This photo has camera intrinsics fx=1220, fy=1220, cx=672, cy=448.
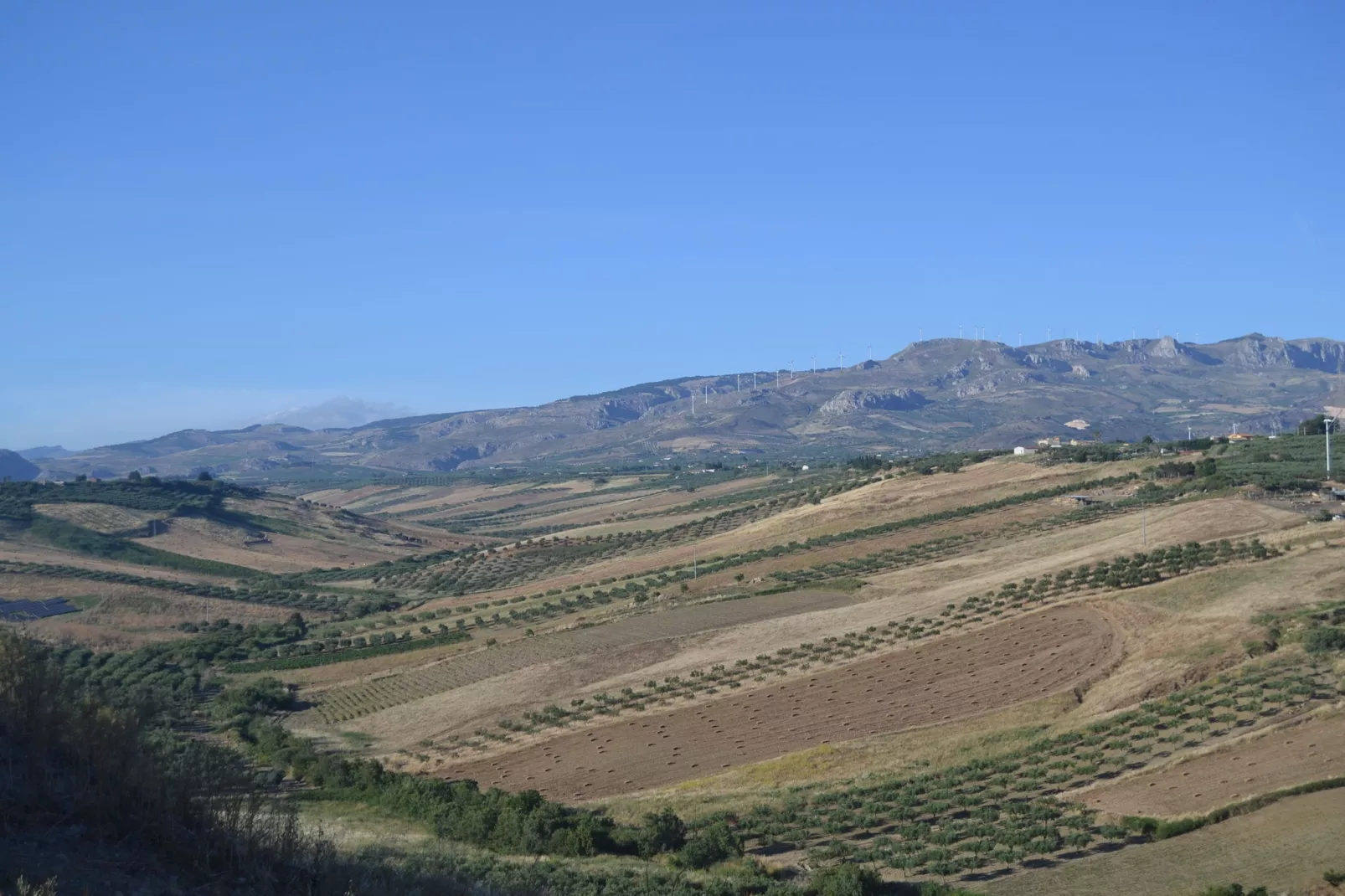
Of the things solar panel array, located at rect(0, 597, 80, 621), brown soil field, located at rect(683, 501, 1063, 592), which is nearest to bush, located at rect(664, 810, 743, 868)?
brown soil field, located at rect(683, 501, 1063, 592)

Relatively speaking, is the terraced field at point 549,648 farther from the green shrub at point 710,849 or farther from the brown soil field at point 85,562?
the brown soil field at point 85,562

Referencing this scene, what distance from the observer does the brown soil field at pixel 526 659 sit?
61.2 metres

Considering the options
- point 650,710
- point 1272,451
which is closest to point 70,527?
point 650,710

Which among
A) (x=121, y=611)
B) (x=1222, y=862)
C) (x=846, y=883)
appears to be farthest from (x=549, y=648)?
(x=1222, y=862)

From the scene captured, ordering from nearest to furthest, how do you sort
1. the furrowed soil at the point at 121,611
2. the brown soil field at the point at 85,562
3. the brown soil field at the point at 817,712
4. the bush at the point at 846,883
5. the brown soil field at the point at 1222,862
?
the bush at the point at 846,883
the brown soil field at the point at 1222,862
the brown soil field at the point at 817,712
the furrowed soil at the point at 121,611
the brown soil field at the point at 85,562

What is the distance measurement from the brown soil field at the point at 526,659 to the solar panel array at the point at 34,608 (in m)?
33.7

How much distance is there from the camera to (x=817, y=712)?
51.0 metres

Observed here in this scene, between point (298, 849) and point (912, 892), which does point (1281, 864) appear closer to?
point (912, 892)

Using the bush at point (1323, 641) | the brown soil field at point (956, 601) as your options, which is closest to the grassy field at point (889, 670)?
the brown soil field at point (956, 601)

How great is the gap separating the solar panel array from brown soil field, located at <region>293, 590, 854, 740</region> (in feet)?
111

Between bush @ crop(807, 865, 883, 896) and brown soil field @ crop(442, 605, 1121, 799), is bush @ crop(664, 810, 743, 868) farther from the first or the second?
brown soil field @ crop(442, 605, 1121, 799)

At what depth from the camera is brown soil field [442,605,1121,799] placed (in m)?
46.3

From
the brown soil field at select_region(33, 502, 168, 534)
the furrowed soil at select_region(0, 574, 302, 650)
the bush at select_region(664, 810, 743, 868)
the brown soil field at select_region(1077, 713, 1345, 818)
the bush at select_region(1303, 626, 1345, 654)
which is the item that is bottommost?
the furrowed soil at select_region(0, 574, 302, 650)

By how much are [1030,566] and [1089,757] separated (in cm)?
3536
